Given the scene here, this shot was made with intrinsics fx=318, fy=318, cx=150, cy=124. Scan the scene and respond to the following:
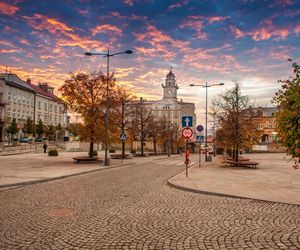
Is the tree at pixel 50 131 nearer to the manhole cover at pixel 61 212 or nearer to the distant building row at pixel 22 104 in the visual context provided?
the distant building row at pixel 22 104

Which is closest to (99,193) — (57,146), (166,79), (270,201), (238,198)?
(238,198)

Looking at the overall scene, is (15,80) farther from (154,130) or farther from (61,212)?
(61,212)

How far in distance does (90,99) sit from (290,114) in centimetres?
2654

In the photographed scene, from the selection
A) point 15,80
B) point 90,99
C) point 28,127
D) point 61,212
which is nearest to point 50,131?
point 28,127

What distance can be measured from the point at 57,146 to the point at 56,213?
214 feet

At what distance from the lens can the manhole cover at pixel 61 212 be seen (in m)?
8.78

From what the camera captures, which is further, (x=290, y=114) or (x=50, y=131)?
(x=50, y=131)

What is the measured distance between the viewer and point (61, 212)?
9047 millimetres

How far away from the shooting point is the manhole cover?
8781mm

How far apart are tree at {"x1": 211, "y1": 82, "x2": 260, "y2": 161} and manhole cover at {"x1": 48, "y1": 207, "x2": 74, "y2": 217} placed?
75.3ft

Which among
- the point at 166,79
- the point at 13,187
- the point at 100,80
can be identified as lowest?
the point at 13,187

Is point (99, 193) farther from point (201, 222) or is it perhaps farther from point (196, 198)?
point (201, 222)

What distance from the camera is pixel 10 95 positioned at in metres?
69.0

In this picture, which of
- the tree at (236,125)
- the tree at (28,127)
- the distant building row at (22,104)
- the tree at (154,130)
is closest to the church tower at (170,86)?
the distant building row at (22,104)
